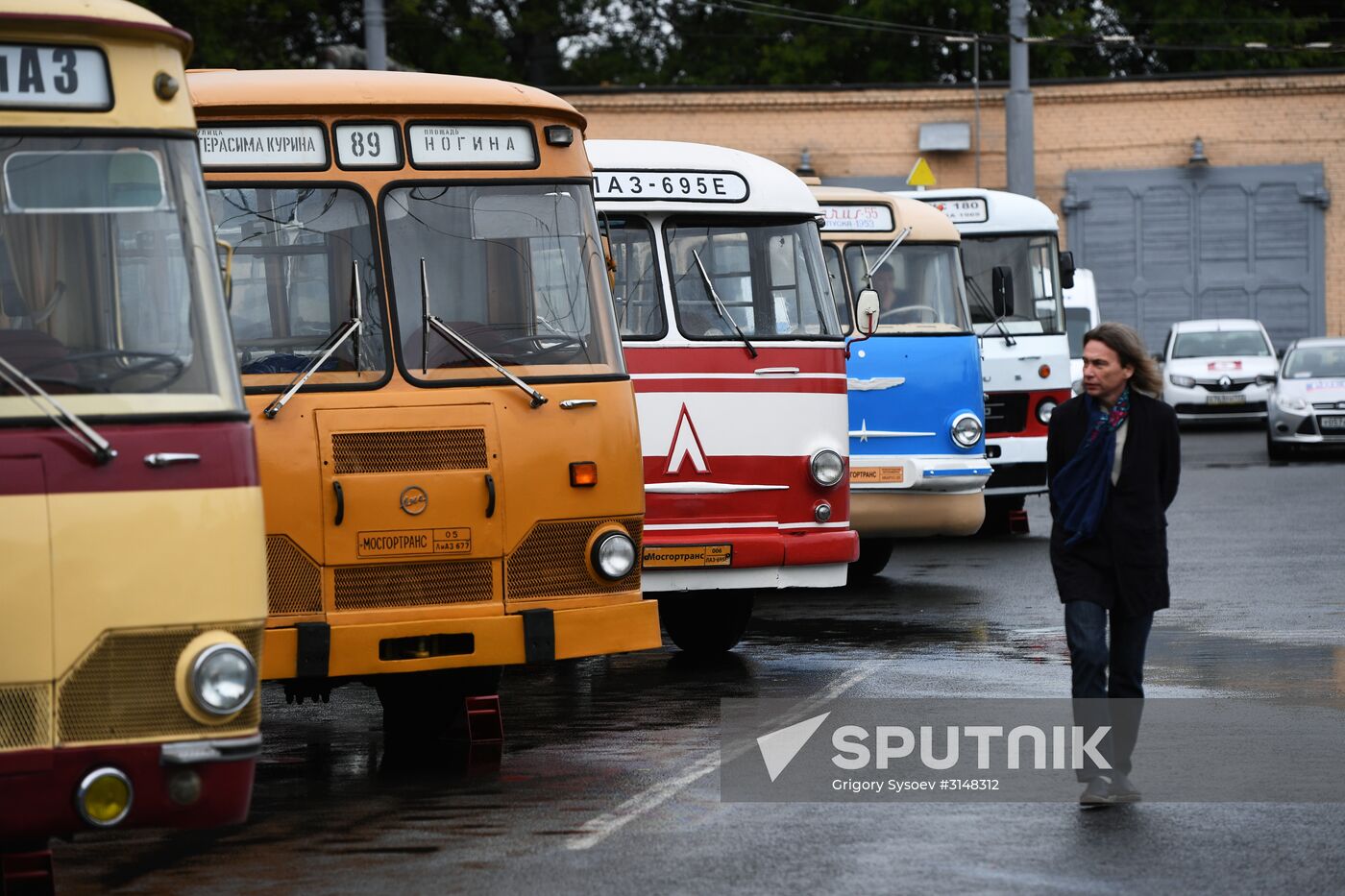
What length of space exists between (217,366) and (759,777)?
11.1 feet

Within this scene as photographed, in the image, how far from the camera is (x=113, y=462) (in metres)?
6.34

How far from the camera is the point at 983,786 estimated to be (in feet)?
Answer: 29.7

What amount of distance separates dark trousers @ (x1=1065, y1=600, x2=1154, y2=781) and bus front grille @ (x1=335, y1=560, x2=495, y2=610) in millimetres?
2412

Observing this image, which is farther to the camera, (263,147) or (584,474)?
(263,147)

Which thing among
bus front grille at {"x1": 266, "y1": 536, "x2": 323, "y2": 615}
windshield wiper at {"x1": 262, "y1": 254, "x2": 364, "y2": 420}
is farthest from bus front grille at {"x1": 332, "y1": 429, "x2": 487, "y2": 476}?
bus front grille at {"x1": 266, "y1": 536, "x2": 323, "y2": 615}

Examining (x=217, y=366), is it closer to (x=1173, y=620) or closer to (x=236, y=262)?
(x=236, y=262)

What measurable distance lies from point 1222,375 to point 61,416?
3262 cm

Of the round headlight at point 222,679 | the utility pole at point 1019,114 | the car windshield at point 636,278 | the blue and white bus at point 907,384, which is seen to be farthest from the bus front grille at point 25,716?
the utility pole at point 1019,114

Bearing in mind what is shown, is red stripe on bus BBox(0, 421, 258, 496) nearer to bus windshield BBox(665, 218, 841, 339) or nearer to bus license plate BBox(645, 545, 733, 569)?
bus license plate BBox(645, 545, 733, 569)

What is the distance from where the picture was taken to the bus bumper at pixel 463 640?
363 inches

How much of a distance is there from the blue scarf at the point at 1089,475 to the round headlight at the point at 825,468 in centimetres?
441

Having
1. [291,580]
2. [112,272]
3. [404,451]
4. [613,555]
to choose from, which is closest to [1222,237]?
[613,555]

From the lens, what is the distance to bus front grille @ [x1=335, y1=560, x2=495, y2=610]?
30.8ft

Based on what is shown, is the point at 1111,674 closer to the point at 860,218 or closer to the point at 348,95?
the point at 348,95
